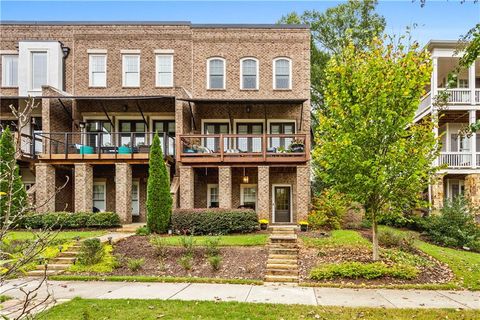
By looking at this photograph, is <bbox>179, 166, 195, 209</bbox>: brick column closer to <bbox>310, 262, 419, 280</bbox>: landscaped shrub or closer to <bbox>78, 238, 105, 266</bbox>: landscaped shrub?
<bbox>78, 238, 105, 266</bbox>: landscaped shrub

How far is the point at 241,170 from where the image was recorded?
19188 mm

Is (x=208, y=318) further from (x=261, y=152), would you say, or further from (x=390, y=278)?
(x=261, y=152)

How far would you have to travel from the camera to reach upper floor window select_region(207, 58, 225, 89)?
798 inches

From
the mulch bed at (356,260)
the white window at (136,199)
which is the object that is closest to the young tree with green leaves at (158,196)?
the white window at (136,199)

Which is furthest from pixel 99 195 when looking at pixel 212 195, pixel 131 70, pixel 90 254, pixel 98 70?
pixel 90 254

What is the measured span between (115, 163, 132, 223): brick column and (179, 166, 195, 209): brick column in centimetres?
275

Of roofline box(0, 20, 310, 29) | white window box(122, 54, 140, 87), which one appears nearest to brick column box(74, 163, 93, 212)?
white window box(122, 54, 140, 87)

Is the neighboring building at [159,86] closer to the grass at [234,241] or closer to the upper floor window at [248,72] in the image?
the upper floor window at [248,72]

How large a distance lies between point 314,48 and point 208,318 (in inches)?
1083

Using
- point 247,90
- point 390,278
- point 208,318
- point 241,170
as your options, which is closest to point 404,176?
point 390,278

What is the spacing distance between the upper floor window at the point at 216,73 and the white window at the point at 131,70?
14.2 feet

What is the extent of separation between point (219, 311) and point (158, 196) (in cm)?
912

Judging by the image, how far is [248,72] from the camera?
66.6ft

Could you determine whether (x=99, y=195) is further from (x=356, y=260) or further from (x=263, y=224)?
(x=356, y=260)
